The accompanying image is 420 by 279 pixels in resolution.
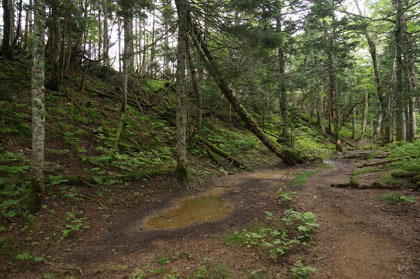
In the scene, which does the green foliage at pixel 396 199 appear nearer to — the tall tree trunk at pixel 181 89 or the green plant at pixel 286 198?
the green plant at pixel 286 198

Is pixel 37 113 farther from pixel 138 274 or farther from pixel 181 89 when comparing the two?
pixel 181 89

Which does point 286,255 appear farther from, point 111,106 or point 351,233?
point 111,106

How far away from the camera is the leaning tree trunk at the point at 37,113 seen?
519cm

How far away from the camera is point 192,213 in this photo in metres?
6.18

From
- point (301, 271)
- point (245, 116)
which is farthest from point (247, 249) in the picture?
point (245, 116)

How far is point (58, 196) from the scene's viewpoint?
19.1 feet

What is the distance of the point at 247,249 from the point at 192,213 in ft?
8.14

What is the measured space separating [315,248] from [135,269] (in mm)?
3084

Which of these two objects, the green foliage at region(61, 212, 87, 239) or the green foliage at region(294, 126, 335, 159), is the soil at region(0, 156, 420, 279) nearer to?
the green foliage at region(61, 212, 87, 239)

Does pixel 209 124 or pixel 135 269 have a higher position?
pixel 209 124

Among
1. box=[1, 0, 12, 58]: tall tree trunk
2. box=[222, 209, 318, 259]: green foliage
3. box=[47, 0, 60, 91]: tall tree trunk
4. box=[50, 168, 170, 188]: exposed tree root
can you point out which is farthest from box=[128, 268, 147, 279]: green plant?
box=[1, 0, 12, 58]: tall tree trunk

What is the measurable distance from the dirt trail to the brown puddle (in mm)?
2325

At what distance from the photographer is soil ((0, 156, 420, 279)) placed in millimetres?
3377

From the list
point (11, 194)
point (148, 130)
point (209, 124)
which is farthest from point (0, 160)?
point (209, 124)
